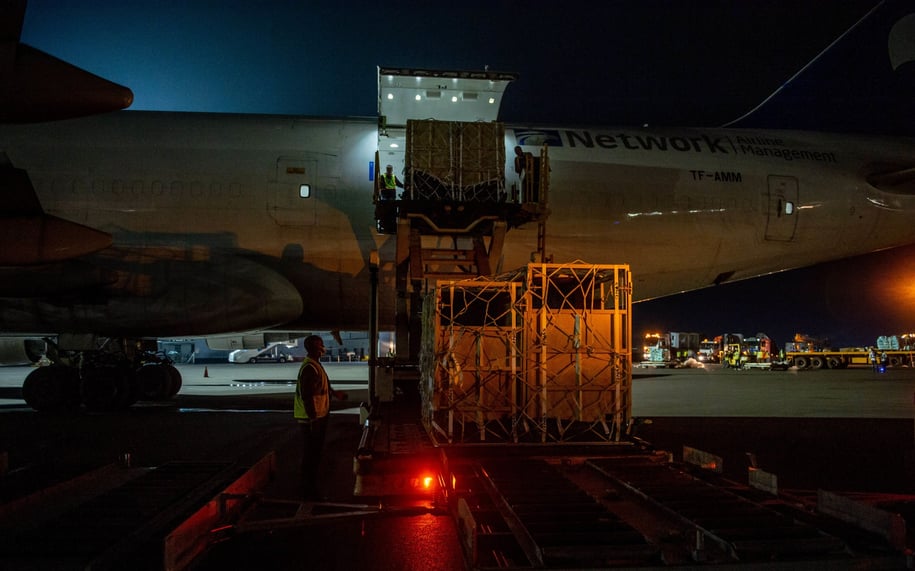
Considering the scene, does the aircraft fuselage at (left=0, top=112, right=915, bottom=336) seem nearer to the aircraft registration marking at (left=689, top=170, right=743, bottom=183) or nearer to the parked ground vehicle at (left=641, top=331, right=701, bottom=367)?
the aircraft registration marking at (left=689, top=170, right=743, bottom=183)

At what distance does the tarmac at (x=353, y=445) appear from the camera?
16.6 ft

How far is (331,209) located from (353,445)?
5.13m

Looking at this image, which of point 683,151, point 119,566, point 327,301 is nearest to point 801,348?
point 683,151

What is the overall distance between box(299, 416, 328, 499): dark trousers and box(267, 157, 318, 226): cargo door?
23.4 feet

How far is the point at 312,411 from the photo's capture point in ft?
21.9

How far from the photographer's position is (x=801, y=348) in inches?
1903

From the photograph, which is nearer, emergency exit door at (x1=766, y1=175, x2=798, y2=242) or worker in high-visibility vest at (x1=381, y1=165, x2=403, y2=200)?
worker in high-visibility vest at (x1=381, y1=165, x2=403, y2=200)

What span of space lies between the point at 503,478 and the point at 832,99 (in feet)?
53.1

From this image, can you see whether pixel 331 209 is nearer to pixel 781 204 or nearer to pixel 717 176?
pixel 717 176

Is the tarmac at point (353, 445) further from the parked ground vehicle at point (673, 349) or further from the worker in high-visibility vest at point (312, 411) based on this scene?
the parked ground vehicle at point (673, 349)

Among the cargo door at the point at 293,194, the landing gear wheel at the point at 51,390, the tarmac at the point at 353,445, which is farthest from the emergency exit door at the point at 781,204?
the landing gear wheel at the point at 51,390

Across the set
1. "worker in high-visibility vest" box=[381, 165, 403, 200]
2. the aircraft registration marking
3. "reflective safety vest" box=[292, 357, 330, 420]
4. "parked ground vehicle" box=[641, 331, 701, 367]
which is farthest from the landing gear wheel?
"parked ground vehicle" box=[641, 331, 701, 367]

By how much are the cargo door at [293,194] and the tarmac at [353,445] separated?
413 centimetres

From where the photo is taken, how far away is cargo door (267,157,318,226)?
13.0m
